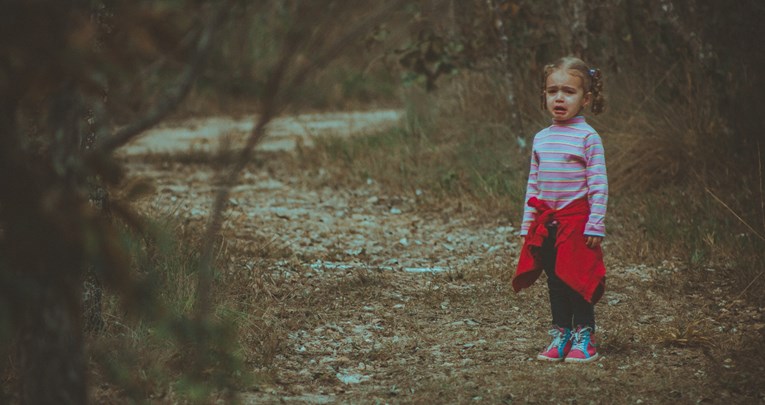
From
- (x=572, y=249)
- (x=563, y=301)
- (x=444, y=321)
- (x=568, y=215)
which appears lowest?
(x=444, y=321)

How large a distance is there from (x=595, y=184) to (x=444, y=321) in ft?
4.00

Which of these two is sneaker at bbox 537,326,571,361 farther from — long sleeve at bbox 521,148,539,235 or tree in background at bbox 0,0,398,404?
tree in background at bbox 0,0,398,404

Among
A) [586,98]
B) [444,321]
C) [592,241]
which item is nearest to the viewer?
[592,241]

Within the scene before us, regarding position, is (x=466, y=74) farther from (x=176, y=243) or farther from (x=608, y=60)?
(x=176, y=243)

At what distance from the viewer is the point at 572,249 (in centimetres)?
418

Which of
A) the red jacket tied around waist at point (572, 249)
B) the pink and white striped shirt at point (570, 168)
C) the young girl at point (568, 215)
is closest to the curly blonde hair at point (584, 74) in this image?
the young girl at point (568, 215)

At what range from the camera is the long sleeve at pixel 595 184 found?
4.12 meters

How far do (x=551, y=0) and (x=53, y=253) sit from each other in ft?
23.3

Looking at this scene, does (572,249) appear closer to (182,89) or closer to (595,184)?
(595,184)

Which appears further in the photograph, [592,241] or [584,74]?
[584,74]

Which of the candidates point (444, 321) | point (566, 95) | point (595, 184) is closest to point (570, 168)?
point (595, 184)

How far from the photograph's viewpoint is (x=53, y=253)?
232cm

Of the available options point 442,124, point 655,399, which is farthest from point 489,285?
point 442,124

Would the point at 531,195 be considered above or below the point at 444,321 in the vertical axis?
above
